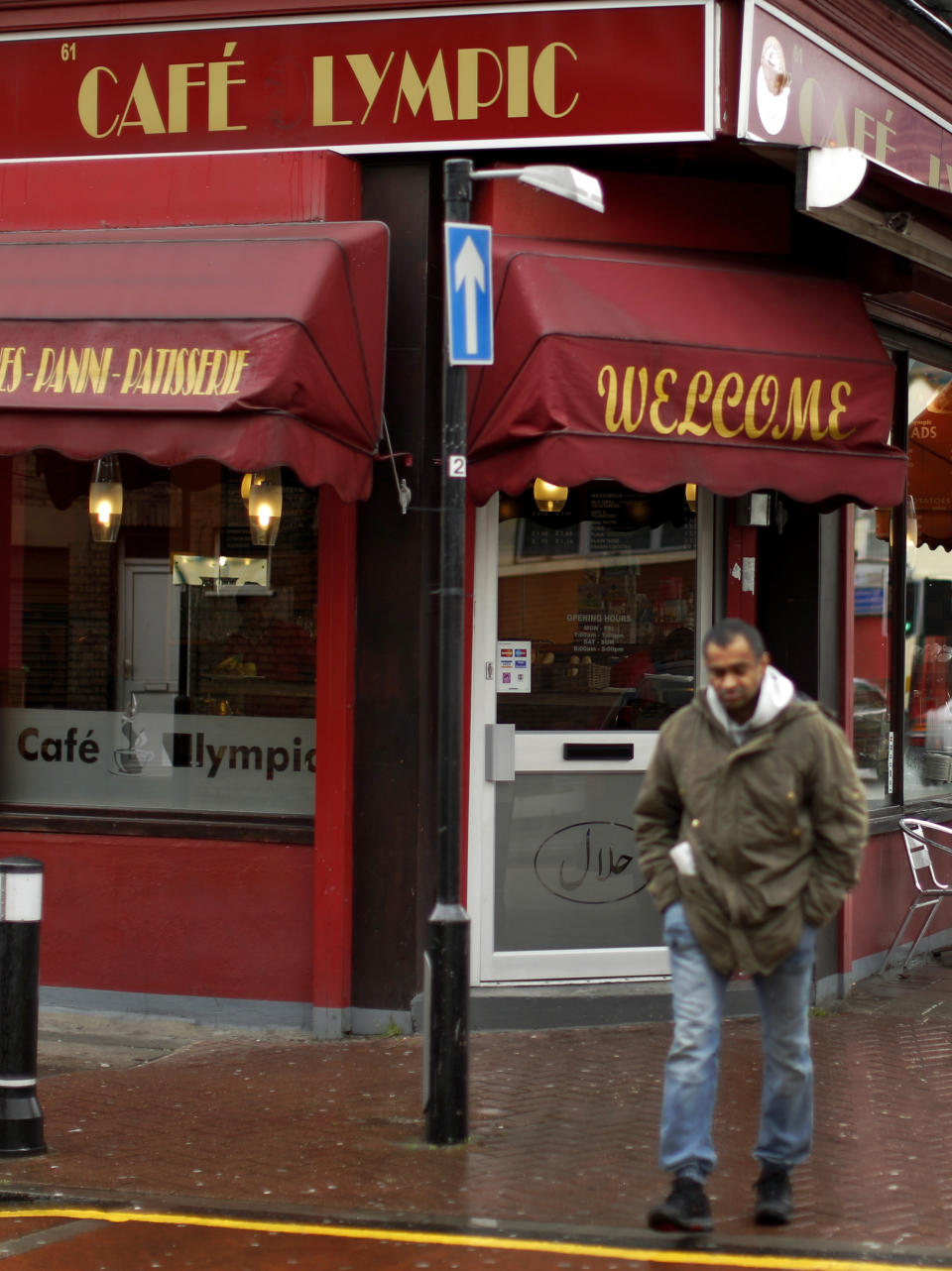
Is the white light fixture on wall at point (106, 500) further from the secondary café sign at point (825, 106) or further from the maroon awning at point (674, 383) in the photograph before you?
the secondary café sign at point (825, 106)

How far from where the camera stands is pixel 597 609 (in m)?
8.46

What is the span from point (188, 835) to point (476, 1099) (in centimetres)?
218

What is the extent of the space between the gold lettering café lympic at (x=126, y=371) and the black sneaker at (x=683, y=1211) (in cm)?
365

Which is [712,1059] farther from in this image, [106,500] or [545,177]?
[106,500]

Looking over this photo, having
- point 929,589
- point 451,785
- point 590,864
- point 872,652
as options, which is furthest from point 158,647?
point 929,589

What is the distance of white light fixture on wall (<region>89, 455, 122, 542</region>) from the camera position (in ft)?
28.2

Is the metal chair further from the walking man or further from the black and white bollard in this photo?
the black and white bollard

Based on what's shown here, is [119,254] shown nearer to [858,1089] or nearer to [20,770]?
[20,770]

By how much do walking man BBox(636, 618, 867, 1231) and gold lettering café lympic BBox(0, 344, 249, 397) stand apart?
9.42 ft

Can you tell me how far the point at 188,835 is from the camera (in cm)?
821

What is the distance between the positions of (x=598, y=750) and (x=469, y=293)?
2.93 meters

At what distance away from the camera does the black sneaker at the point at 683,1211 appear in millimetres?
5129

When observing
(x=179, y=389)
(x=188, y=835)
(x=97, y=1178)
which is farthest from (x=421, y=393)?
(x=97, y=1178)

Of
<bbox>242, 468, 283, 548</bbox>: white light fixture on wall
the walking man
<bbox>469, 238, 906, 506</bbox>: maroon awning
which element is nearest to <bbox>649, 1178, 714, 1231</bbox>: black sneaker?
the walking man
